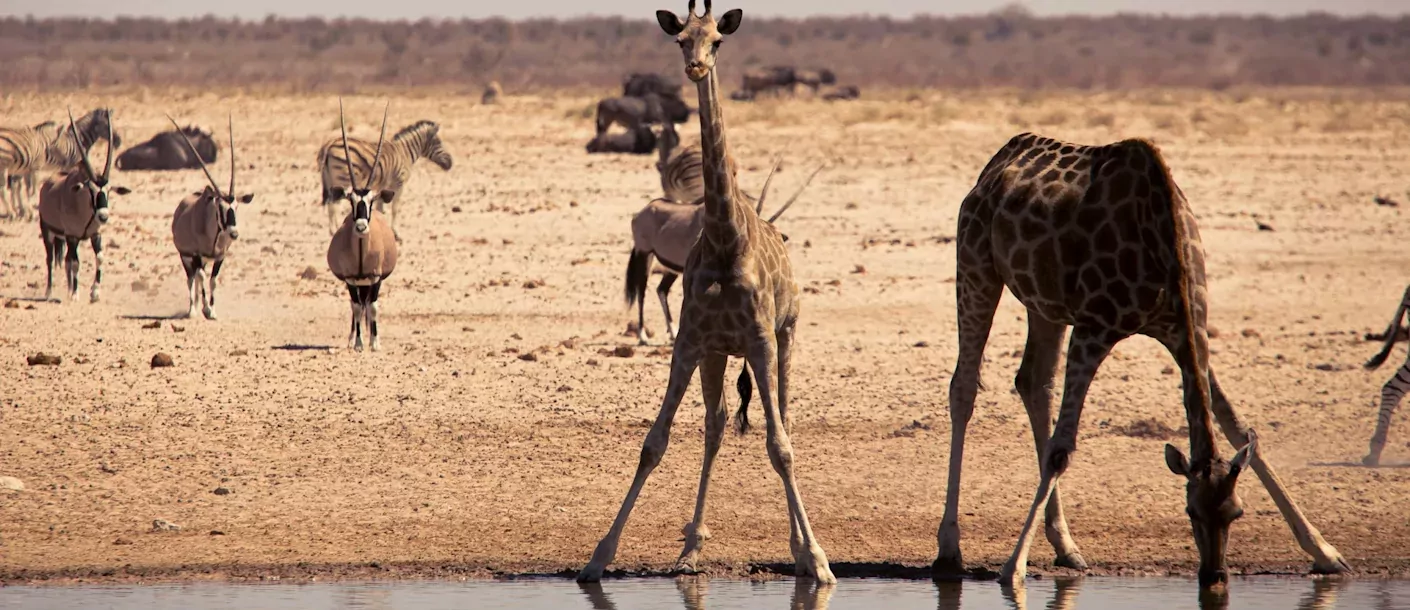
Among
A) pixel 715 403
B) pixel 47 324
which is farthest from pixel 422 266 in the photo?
pixel 715 403

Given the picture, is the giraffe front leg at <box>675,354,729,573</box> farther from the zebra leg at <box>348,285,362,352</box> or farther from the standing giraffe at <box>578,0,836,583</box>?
the zebra leg at <box>348,285,362,352</box>

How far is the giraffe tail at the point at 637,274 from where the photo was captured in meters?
14.6

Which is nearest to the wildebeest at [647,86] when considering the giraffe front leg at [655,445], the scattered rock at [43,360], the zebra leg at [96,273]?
the zebra leg at [96,273]

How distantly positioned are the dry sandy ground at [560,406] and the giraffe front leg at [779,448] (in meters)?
0.51

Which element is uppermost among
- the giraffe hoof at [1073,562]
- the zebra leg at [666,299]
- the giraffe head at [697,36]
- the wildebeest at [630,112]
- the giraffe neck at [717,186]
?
the giraffe head at [697,36]

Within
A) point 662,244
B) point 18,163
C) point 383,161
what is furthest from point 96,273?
point 18,163

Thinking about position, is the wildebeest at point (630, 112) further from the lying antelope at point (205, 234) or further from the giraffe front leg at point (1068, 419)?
the giraffe front leg at point (1068, 419)

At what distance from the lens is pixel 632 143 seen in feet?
99.7

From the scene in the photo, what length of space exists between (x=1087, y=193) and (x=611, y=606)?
2.68m

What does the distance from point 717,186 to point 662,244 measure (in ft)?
21.4

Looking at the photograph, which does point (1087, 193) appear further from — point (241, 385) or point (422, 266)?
point (422, 266)

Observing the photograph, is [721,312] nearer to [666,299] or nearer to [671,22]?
[671,22]

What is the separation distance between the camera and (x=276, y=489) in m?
9.52

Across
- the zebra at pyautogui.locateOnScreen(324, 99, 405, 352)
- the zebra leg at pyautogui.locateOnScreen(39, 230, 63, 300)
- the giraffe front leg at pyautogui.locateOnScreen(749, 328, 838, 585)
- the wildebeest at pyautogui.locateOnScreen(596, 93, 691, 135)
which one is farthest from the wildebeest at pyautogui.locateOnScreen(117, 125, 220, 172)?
the giraffe front leg at pyautogui.locateOnScreen(749, 328, 838, 585)
